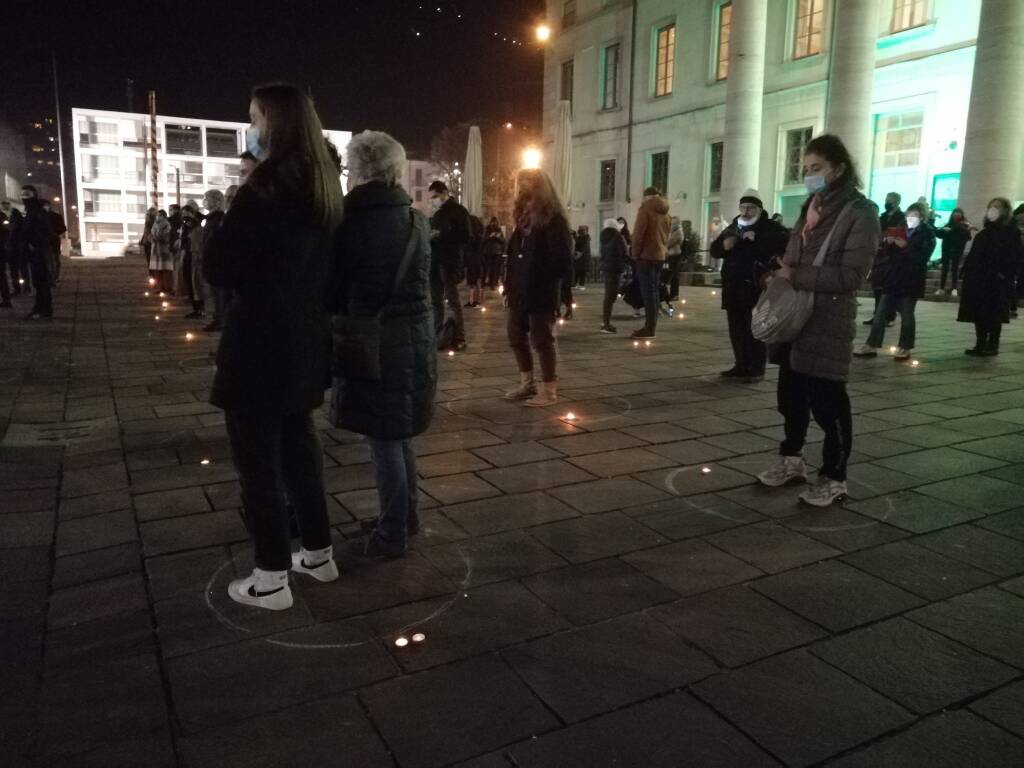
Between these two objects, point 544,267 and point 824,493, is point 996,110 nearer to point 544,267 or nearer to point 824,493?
point 544,267

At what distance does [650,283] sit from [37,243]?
886cm

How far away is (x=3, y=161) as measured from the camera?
53.7m

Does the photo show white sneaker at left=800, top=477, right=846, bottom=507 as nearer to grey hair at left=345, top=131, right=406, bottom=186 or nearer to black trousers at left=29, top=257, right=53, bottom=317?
grey hair at left=345, top=131, right=406, bottom=186

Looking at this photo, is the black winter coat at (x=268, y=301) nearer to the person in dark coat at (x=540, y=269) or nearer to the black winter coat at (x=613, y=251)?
the person in dark coat at (x=540, y=269)

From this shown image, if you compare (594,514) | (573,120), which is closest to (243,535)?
(594,514)

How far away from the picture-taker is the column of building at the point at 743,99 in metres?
22.1

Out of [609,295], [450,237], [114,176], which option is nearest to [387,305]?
[450,237]

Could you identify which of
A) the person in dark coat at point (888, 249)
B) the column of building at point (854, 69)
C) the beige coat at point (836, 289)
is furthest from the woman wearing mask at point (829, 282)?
the column of building at point (854, 69)

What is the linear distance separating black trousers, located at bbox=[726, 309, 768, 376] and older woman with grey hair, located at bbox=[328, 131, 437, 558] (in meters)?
4.73

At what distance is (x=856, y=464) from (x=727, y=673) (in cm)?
278

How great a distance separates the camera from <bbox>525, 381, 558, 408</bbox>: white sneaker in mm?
6371

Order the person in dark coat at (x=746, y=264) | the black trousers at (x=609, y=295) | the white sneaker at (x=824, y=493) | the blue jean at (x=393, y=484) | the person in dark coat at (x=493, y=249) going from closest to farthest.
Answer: the blue jean at (x=393, y=484) → the white sneaker at (x=824, y=493) → the person in dark coat at (x=746, y=264) → the black trousers at (x=609, y=295) → the person in dark coat at (x=493, y=249)

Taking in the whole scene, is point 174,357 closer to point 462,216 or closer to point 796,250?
point 462,216

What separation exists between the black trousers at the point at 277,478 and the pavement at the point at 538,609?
25cm
